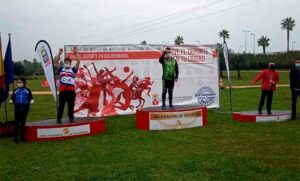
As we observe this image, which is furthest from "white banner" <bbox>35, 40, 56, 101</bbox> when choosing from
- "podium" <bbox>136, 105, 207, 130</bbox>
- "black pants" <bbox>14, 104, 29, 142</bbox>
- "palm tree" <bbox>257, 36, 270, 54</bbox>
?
"palm tree" <bbox>257, 36, 270, 54</bbox>

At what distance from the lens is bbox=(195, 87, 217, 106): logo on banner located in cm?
1650

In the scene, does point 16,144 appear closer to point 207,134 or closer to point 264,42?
point 207,134

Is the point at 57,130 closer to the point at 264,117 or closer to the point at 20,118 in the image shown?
the point at 20,118

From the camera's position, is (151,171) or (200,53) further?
(200,53)

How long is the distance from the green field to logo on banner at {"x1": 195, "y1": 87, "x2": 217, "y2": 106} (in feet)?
15.0

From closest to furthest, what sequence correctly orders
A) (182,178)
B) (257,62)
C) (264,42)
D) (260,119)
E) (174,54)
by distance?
1. (182,178)
2. (260,119)
3. (174,54)
4. (257,62)
5. (264,42)

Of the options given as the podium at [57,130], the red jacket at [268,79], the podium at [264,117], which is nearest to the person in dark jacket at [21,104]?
the podium at [57,130]

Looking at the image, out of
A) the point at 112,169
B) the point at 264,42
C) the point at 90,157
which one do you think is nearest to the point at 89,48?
the point at 90,157

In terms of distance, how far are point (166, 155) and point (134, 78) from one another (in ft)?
24.9

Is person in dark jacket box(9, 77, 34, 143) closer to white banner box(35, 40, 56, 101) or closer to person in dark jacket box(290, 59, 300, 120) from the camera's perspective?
white banner box(35, 40, 56, 101)

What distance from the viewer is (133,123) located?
13.5 m

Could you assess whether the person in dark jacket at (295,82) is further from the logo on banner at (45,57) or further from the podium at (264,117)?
the logo on banner at (45,57)

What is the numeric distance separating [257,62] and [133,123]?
55.9 meters

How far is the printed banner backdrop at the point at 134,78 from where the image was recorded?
14.8 meters
